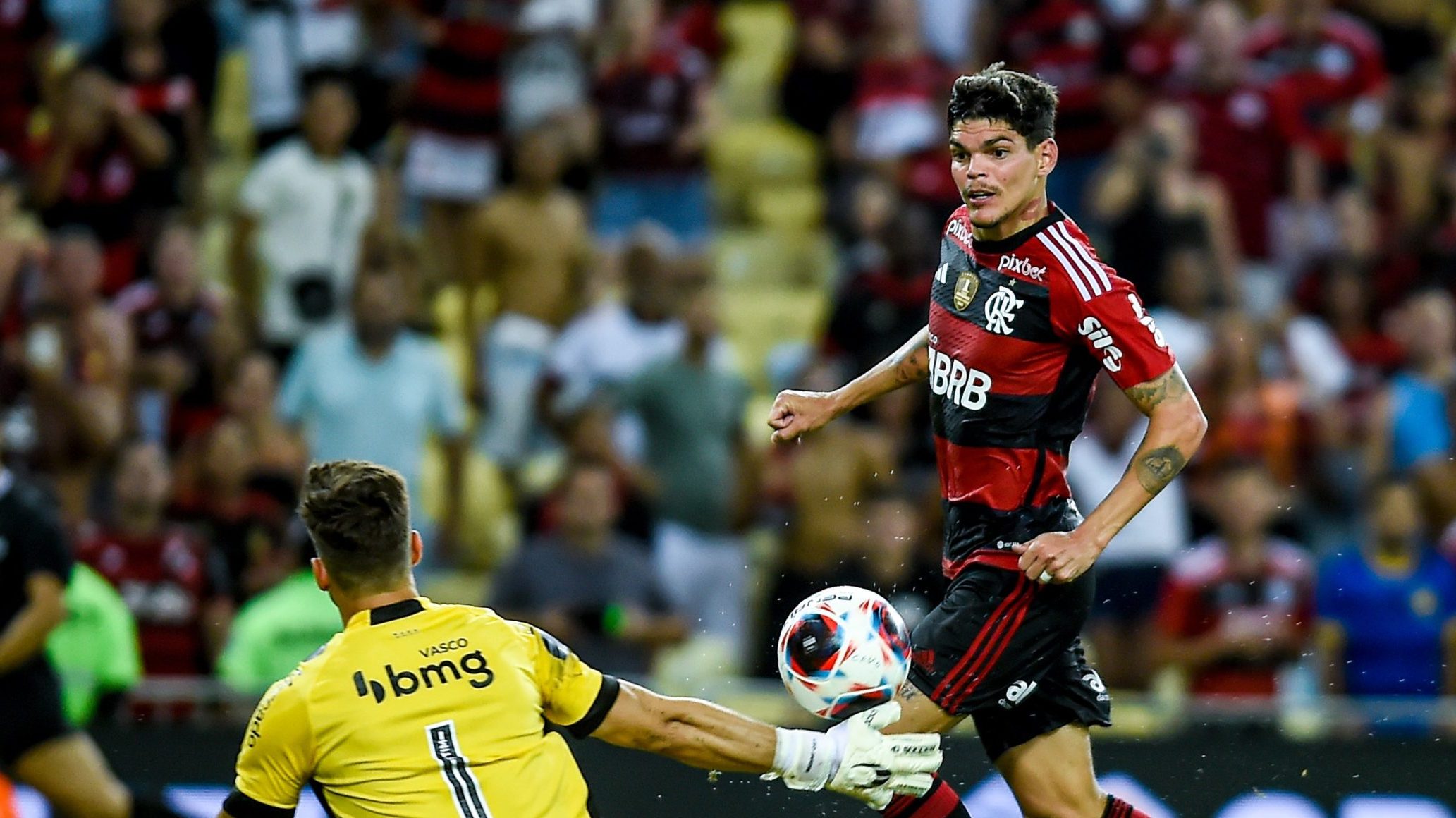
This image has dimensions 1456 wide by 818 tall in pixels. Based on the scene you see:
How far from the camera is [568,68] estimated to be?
12422 mm

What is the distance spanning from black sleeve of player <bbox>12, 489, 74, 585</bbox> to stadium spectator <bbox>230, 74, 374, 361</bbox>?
303 centimetres

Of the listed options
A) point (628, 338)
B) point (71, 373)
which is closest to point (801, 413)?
point (628, 338)

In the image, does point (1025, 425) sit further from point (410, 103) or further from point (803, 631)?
point (410, 103)

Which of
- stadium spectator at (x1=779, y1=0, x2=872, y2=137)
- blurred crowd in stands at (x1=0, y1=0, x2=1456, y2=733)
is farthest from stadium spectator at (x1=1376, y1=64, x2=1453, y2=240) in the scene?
stadium spectator at (x1=779, y1=0, x2=872, y2=137)

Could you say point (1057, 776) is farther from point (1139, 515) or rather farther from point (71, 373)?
point (71, 373)

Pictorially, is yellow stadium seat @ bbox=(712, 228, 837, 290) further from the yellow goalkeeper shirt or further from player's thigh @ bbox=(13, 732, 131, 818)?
the yellow goalkeeper shirt

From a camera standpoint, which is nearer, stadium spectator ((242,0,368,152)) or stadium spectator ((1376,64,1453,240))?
stadium spectator ((1376,64,1453,240))

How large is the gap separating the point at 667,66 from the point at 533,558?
4.06 m

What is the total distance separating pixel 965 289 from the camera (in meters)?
5.66

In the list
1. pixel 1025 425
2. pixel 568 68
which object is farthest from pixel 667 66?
pixel 1025 425

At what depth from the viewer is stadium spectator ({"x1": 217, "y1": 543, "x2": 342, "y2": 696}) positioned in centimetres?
944

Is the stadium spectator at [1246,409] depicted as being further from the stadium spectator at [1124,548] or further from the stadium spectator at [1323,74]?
the stadium spectator at [1323,74]

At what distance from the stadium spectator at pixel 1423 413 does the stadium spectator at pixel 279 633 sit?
5370 mm

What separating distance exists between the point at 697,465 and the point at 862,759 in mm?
5489
